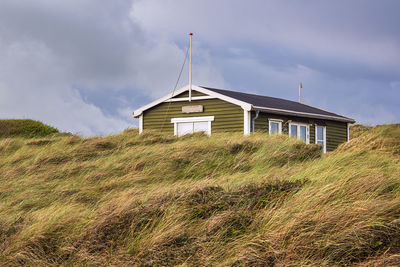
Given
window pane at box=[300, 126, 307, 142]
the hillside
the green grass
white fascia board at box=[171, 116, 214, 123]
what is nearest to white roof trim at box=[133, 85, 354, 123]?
window pane at box=[300, 126, 307, 142]

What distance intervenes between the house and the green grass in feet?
23.8

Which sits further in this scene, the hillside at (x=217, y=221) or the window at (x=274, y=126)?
the window at (x=274, y=126)

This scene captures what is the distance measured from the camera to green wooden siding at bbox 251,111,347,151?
19.0 m

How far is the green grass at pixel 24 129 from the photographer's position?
25062 mm

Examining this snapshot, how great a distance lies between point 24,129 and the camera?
25.6 m

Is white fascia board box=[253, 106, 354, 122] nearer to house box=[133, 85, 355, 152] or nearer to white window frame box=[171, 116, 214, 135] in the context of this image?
house box=[133, 85, 355, 152]

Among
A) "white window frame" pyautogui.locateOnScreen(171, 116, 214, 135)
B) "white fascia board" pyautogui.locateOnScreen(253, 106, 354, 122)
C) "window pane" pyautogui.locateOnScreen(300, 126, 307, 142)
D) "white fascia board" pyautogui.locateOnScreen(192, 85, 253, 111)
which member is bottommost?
"window pane" pyautogui.locateOnScreen(300, 126, 307, 142)

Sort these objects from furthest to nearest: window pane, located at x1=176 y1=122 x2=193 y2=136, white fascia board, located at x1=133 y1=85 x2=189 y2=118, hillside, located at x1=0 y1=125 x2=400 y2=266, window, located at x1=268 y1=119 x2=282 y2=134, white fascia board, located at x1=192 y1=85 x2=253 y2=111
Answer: white fascia board, located at x1=133 y1=85 x2=189 y2=118
window pane, located at x1=176 y1=122 x2=193 y2=136
window, located at x1=268 y1=119 x2=282 y2=134
white fascia board, located at x1=192 y1=85 x2=253 y2=111
hillside, located at x1=0 y1=125 x2=400 y2=266

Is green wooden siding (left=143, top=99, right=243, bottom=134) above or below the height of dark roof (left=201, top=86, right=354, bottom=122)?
below

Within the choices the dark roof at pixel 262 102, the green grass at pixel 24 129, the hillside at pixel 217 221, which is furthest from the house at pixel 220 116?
the hillside at pixel 217 221

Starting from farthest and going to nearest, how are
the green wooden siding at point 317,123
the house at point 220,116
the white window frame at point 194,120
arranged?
the white window frame at point 194,120 → the green wooden siding at point 317,123 → the house at point 220,116

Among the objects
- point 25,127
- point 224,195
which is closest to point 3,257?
point 224,195

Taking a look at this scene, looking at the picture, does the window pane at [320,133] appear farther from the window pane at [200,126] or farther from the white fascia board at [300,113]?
the window pane at [200,126]

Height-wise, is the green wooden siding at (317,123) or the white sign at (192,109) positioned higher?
the white sign at (192,109)
